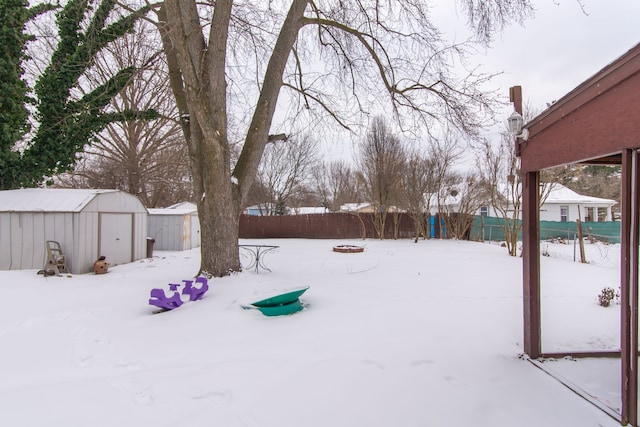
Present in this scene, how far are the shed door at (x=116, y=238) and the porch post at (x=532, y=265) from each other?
990 cm

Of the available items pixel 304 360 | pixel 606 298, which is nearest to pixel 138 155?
pixel 304 360

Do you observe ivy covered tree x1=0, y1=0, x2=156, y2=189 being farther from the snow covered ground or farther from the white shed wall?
the snow covered ground

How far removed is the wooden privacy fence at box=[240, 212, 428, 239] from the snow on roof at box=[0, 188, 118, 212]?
11.8 metres

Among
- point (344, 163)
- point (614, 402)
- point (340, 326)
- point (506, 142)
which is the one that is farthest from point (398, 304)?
point (344, 163)

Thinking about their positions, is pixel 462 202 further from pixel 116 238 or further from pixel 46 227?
pixel 46 227

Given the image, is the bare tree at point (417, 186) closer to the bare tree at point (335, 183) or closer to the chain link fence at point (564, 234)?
the chain link fence at point (564, 234)

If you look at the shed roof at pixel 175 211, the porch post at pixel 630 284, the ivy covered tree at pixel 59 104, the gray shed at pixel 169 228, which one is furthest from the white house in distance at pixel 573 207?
the porch post at pixel 630 284

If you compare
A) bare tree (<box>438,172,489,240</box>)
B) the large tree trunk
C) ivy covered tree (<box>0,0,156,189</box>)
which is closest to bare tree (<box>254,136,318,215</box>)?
bare tree (<box>438,172,489,240</box>)

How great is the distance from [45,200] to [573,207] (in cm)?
2748

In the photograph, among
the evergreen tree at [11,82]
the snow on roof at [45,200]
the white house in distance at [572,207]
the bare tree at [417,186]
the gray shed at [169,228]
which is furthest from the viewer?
the white house in distance at [572,207]

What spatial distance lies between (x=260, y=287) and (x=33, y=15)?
1092 centimetres

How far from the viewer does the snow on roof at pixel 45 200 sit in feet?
27.9

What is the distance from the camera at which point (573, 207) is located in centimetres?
2252

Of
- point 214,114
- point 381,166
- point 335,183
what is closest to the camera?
point 214,114
